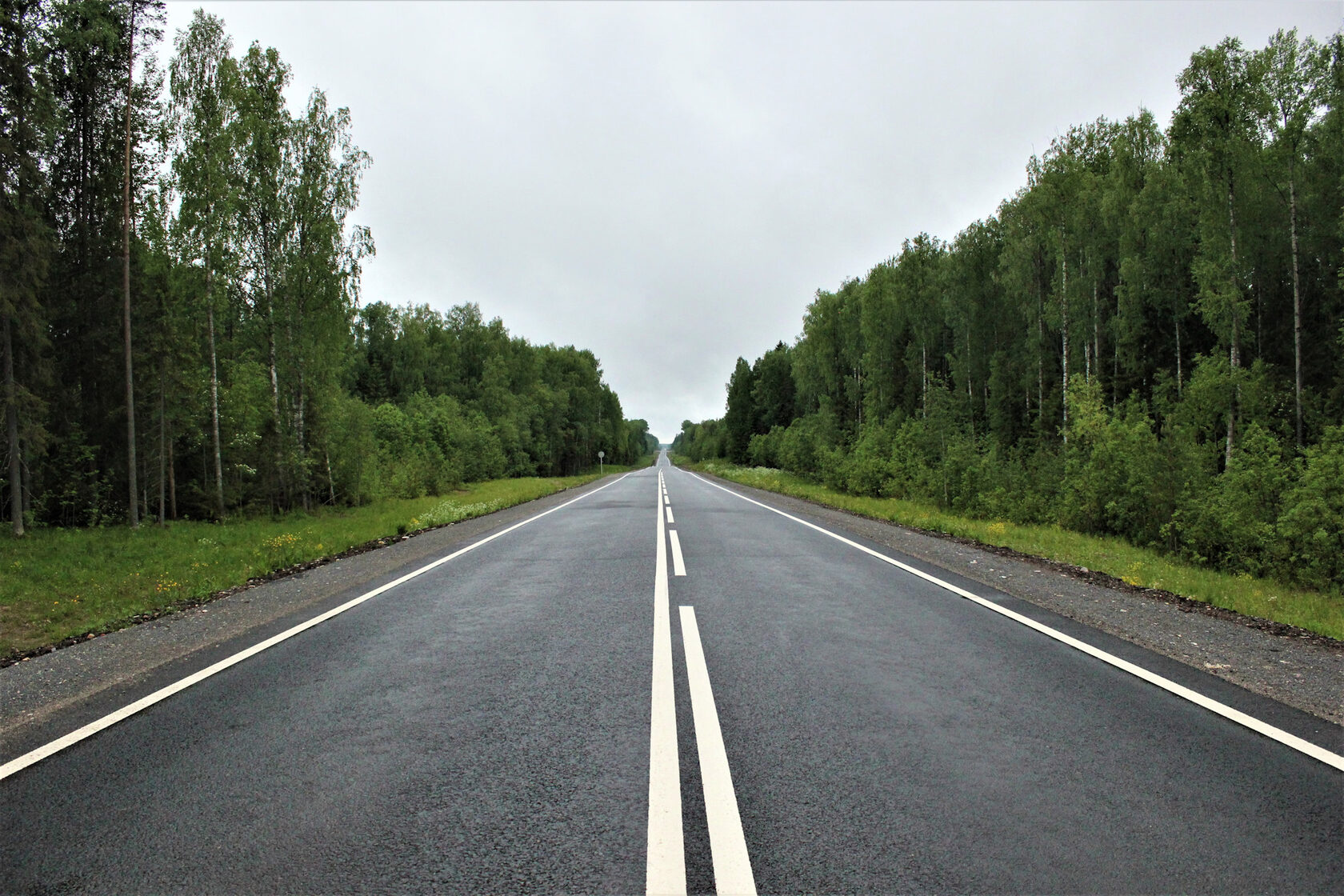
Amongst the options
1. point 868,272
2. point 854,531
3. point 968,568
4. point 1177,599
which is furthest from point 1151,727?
point 868,272

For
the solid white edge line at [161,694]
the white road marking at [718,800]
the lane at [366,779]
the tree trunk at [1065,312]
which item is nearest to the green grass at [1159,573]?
the white road marking at [718,800]

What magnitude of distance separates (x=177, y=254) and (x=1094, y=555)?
83.9 ft

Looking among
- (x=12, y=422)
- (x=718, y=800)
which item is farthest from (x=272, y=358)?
(x=718, y=800)

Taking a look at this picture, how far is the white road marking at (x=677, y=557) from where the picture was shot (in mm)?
8547

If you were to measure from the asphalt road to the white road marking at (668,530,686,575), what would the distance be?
2982 millimetres

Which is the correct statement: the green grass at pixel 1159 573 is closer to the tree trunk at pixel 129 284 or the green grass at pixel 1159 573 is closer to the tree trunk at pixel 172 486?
the tree trunk at pixel 129 284

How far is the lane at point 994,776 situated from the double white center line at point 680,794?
0.23 ft

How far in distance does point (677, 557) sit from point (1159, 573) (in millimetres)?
7337

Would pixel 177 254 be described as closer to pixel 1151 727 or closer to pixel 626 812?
pixel 626 812

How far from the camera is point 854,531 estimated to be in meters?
13.9

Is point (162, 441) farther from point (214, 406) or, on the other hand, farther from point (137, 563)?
point (137, 563)

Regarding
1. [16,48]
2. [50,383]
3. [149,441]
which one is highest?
[16,48]

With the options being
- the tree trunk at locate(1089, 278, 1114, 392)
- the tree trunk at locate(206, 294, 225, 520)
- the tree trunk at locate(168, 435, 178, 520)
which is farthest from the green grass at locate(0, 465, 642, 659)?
the tree trunk at locate(1089, 278, 1114, 392)

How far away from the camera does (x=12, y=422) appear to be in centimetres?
1485
